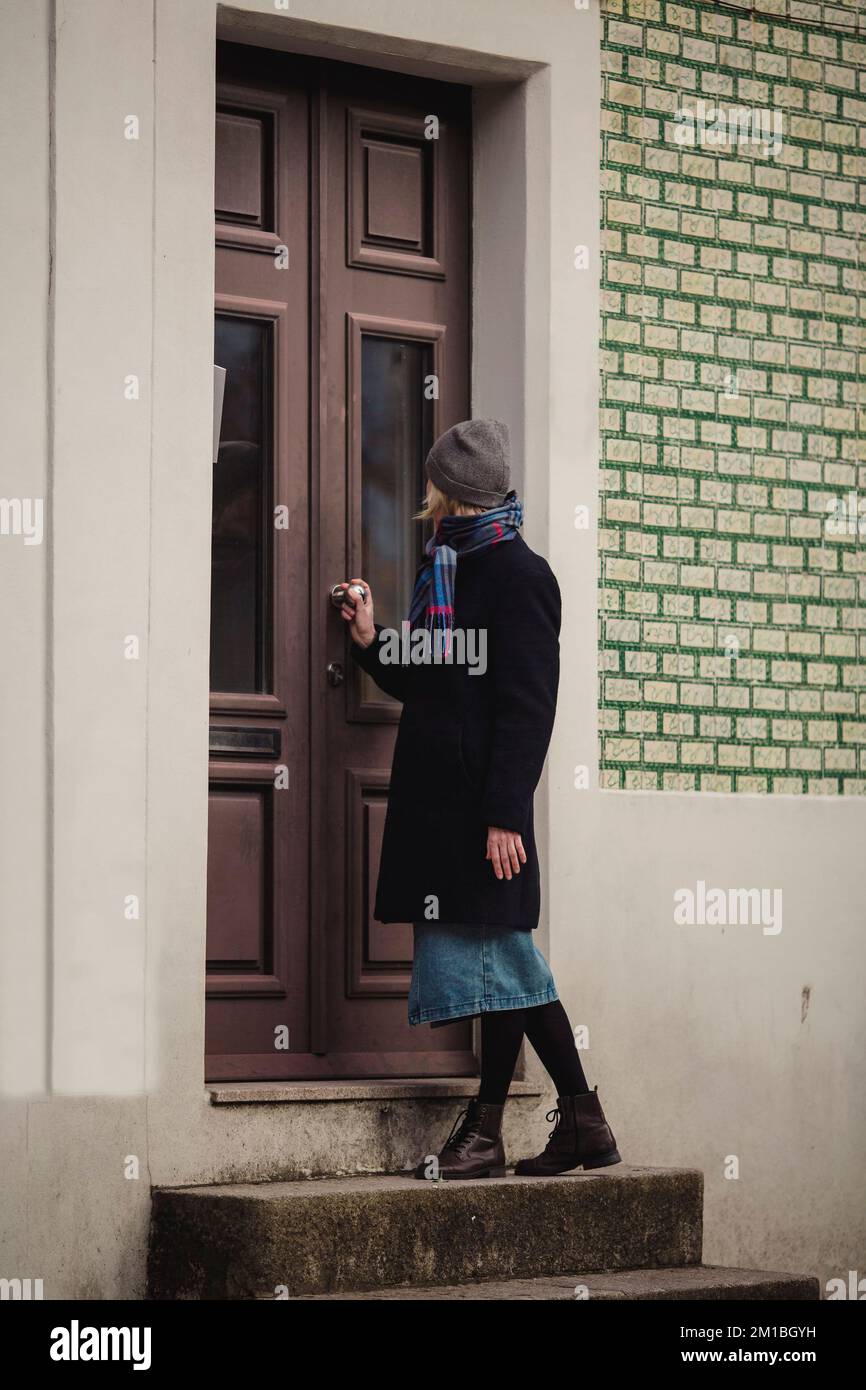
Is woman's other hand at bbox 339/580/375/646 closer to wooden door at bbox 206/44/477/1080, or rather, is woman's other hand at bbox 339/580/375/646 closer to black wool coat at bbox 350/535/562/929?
wooden door at bbox 206/44/477/1080

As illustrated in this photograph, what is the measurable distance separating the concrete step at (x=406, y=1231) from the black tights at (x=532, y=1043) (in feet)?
0.83

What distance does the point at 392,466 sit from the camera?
7.01m

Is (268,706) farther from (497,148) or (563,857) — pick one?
(497,148)

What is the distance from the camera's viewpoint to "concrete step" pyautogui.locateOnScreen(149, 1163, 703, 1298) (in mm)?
5656

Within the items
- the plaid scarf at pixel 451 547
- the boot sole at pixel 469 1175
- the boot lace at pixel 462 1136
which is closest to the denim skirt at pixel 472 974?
the boot lace at pixel 462 1136

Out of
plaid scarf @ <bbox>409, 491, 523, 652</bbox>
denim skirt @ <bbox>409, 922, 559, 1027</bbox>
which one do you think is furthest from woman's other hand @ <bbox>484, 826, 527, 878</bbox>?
plaid scarf @ <bbox>409, 491, 523, 652</bbox>

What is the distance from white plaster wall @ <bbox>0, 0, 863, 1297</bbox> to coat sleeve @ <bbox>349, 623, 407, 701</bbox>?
501mm

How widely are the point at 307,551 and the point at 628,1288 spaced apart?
2.41 meters

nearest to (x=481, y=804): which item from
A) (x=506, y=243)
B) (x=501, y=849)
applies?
(x=501, y=849)

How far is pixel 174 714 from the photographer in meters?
6.25

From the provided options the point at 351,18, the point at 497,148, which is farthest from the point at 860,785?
the point at 351,18

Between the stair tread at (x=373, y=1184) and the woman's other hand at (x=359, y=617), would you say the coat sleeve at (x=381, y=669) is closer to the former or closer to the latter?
the woman's other hand at (x=359, y=617)

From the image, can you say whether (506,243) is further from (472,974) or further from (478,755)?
(472,974)

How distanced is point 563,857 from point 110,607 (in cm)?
166
